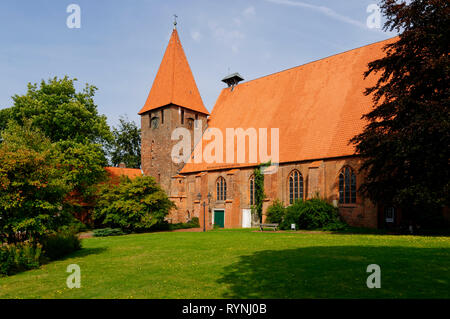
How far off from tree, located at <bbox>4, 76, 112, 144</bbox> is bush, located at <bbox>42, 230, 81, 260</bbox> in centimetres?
1666

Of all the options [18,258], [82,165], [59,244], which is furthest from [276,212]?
[18,258]

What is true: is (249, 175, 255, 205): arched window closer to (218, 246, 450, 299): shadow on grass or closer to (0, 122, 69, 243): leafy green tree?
(218, 246, 450, 299): shadow on grass

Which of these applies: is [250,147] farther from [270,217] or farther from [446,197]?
[446,197]

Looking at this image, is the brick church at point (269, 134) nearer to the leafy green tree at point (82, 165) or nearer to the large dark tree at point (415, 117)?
the large dark tree at point (415, 117)

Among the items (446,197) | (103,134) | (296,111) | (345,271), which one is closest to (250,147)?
(296,111)

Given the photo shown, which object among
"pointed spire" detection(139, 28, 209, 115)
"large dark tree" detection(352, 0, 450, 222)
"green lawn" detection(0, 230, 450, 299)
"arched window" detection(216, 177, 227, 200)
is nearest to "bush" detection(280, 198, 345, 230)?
"large dark tree" detection(352, 0, 450, 222)

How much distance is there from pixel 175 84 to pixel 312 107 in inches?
671

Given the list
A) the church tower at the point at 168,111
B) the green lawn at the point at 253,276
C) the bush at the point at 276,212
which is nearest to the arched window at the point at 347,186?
the bush at the point at 276,212

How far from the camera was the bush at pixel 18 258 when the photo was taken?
9719mm

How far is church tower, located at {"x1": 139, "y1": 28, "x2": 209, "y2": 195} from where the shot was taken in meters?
35.3

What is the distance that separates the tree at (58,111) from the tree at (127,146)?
21.4m

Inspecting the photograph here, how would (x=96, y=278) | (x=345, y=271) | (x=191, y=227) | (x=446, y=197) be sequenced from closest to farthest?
(x=345, y=271) < (x=96, y=278) < (x=446, y=197) < (x=191, y=227)

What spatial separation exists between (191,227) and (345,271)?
2473 cm

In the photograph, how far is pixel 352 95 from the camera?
2495cm
